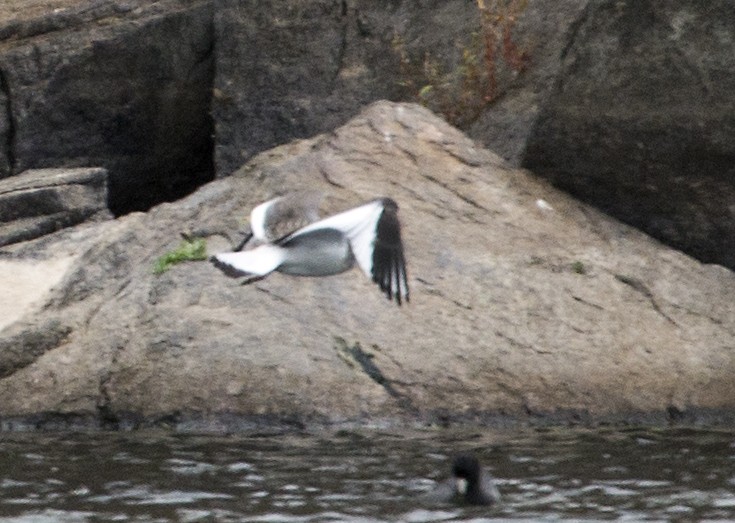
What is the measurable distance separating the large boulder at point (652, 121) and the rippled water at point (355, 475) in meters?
1.89

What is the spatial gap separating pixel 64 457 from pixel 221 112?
556 centimetres

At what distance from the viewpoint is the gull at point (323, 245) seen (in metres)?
8.16

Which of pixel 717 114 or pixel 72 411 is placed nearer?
pixel 72 411

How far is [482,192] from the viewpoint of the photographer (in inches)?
383

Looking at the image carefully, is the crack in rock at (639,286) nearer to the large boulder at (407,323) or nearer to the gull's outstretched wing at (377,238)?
the large boulder at (407,323)

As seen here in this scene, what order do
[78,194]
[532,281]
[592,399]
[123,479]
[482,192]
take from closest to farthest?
[123,479], [592,399], [532,281], [482,192], [78,194]

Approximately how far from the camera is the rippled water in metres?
6.72

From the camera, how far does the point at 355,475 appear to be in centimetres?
739

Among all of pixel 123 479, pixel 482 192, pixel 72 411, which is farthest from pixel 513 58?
pixel 123 479

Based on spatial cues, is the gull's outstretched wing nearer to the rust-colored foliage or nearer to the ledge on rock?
the rust-colored foliage

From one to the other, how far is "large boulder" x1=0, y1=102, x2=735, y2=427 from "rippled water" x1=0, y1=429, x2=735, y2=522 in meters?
0.28

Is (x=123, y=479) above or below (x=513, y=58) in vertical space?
below

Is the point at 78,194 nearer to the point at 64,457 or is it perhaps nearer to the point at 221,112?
the point at 221,112

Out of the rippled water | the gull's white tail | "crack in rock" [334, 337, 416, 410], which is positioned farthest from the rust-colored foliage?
the rippled water
